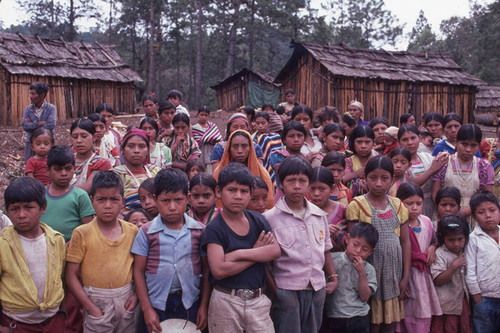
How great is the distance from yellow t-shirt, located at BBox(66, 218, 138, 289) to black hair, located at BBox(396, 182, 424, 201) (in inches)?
89.7

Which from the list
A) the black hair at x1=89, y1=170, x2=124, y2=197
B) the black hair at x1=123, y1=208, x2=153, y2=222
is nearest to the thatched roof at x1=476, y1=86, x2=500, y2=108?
the black hair at x1=123, y1=208, x2=153, y2=222

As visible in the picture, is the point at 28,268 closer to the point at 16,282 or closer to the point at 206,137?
the point at 16,282

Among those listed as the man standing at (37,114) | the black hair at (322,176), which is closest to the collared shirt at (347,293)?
the black hair at (322,176)

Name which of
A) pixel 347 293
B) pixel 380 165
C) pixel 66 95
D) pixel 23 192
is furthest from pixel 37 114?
pixel 66 95

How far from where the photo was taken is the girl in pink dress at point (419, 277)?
130 inches

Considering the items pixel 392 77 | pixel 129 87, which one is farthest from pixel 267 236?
pixel 129 87

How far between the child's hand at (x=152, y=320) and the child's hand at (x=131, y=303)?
0.43 feet

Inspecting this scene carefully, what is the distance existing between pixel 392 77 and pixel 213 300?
1392cm

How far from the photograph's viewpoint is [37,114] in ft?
20.5

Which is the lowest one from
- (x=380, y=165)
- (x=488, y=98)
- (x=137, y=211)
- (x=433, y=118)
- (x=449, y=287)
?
(x=449, y=287)

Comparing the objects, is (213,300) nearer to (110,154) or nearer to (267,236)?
(267,236)

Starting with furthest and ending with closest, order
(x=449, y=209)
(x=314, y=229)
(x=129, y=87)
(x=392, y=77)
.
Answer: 1. (x=129, y=87)
2. (x=392, y=77)
3. (x=449, y=209)
4. (x=314, y=229)

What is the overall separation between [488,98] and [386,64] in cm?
1244

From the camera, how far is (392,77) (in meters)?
14.8
